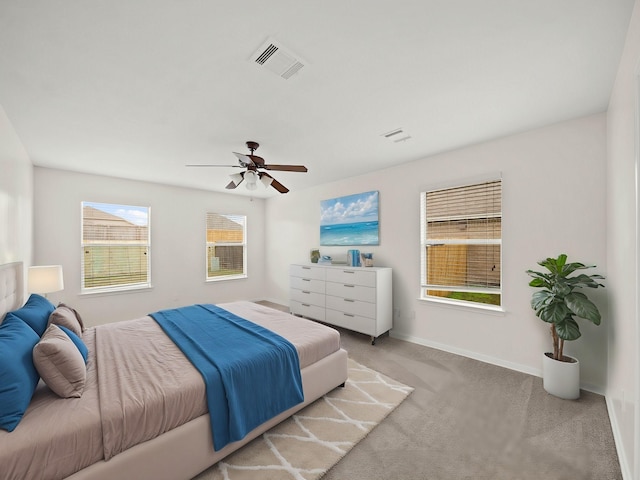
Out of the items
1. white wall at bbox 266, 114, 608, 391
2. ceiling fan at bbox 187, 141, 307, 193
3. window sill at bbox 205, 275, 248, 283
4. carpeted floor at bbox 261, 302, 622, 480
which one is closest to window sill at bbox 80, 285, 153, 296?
window sill at bbox 205, 275, 248, 283

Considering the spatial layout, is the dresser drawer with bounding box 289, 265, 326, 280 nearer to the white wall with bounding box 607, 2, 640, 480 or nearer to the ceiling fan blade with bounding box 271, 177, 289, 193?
the ceiling fan blade with bounding box 271, 177, 289, 193

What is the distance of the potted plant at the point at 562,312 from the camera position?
2289 millimetres

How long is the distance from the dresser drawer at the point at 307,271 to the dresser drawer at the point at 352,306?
403 millimetres

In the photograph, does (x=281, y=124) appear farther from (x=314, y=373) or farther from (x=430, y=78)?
(x=314, y=373)

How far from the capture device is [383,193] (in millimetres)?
4207

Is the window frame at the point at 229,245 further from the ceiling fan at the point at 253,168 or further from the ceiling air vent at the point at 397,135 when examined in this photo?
the ceiling air vent at the point at 397,135

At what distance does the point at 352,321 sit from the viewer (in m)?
3.97

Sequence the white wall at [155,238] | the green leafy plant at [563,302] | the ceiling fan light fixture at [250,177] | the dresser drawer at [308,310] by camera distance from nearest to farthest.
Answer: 1. the green leafy plant at [563,302]
2. the ceiling fan light fixture at [250,177]
3. the white wall at [155,238]
4. the dresser drawer at [308,310]

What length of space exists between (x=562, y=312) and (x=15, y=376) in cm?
371

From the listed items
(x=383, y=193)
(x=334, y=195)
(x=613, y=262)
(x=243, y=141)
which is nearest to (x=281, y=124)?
(x=243, y=141)

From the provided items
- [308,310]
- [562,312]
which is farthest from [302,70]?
[308,310]

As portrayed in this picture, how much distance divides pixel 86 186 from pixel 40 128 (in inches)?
73.5

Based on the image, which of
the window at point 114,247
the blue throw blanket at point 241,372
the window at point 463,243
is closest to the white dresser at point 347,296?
the window at point 463,243

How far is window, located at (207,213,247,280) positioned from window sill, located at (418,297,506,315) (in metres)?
4.06
